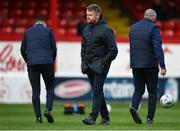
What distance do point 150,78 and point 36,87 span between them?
211 cm

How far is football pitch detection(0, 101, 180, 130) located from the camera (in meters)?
15.1

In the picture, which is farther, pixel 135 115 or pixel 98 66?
pixel 135 115

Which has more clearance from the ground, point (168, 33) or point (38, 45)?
point (38, 45)

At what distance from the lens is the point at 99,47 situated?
15.3 m

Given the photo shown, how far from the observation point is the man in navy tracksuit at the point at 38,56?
16.1 metres

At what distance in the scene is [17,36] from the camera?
25.0 m

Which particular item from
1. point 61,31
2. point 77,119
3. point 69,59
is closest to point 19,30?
point 61,31

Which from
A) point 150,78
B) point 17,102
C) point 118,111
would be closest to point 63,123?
point 150,78

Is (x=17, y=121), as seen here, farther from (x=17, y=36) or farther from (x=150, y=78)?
(x=17, y=36)

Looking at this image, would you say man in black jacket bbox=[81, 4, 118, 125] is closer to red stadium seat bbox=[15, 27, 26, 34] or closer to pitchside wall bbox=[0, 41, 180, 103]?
pitchside wall bbox=[0, 41, 180, 103]

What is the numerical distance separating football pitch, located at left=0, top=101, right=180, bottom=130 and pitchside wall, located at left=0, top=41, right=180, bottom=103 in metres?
0.54

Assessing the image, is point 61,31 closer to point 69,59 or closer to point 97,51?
point 69,59

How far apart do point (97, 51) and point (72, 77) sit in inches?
349

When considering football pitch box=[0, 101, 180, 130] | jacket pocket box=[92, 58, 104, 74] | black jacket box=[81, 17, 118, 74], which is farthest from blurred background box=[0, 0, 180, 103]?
jacket pocket box=[92, 58, 104, 74]
